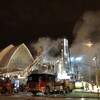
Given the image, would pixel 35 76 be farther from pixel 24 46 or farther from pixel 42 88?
pixel 24 46

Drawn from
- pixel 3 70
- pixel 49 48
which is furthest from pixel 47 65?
pixel 3 70

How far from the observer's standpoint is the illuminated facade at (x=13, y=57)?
10856 cm

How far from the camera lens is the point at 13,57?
4345 inches

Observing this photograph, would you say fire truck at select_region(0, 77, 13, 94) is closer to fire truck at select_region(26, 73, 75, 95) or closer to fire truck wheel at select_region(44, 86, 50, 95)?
fire truck at select_region(26, 73, 75, 95)

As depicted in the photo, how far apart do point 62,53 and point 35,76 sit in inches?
1463

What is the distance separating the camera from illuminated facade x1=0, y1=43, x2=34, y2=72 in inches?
4274

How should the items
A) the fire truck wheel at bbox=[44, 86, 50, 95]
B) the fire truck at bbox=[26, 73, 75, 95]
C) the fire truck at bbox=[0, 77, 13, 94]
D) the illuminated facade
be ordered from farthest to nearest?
the illuminated facade → the fire truck at bbox=[0, 77, 13, 94] → the fire truck wheel at bbox=[44, 86, 50, 95] → the fire truck at bbox=[26, 73, 75, 95]

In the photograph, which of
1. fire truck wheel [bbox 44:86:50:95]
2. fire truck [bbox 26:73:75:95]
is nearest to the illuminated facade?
fire truck [bbox 26:73:75:95]

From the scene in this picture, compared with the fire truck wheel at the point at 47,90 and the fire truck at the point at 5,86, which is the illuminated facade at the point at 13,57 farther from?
the fire truck wheel at the point at 47,90

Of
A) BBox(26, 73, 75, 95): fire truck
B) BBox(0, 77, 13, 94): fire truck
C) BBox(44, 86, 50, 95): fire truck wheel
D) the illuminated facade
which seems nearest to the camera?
BBox(26, 73, 75, 95): fire truck

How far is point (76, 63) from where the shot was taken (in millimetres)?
92375

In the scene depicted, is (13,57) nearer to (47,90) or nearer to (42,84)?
(47,90)

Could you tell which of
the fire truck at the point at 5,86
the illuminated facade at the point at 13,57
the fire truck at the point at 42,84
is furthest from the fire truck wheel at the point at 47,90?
the illuminated facade at the point at 13,57

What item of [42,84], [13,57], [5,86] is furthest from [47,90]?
[13,57]
